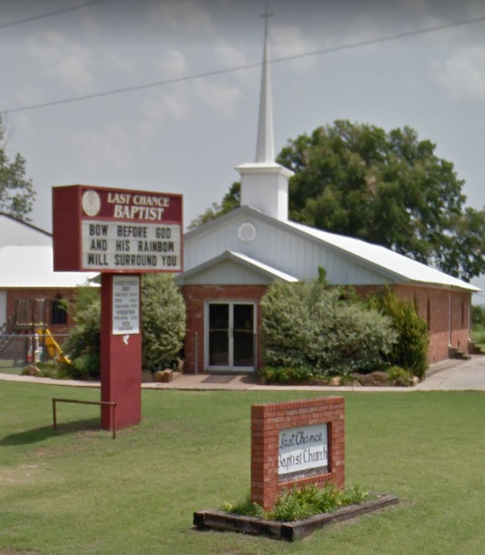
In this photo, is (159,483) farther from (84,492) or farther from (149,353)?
(149,353)

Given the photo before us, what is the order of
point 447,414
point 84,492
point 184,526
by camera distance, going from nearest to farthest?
point 184,526 → point 84,492 → point 447,414

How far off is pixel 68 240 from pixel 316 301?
10.9m

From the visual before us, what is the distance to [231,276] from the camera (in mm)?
28359

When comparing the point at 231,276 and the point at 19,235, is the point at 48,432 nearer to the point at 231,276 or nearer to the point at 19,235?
the point at 231,276

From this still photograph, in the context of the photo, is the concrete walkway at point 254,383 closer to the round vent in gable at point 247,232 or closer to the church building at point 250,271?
the church building at point 250,271

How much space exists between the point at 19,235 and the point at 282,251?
27.1 metres

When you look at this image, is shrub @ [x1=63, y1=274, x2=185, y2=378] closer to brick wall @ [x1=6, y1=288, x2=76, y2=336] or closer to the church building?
the church building

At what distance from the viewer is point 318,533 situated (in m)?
9.44

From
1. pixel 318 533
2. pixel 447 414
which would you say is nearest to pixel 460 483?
pixel 318 533

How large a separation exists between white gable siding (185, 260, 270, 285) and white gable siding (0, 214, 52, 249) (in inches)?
1038

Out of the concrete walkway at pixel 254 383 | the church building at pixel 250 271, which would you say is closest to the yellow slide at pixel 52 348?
the concrete walkway at pixel 254 383

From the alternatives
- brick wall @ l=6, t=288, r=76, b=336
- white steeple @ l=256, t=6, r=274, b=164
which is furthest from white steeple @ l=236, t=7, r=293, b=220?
brick wall @ l=6, t=288, r=76, b=336

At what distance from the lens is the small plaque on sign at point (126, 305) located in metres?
17.8

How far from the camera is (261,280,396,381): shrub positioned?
85.2 ft
